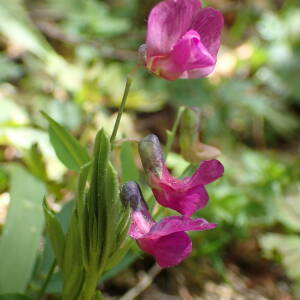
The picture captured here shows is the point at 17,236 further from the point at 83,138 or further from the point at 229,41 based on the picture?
the point at 229,41

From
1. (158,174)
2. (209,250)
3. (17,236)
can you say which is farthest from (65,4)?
(158,174)

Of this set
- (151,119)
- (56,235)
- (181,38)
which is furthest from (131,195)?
(151,119)

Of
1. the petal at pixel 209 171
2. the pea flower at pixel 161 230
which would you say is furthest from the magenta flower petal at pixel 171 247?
the petal at pixel 209 171

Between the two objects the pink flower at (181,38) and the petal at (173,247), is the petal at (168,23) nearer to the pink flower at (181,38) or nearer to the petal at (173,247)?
the pink flower at (181,38)

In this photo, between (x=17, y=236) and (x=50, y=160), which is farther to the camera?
(x=50, y=160)

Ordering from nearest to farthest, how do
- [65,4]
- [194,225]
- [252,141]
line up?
[194,225]
[65,4]
[252,141]

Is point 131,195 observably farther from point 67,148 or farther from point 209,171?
point 67,148
